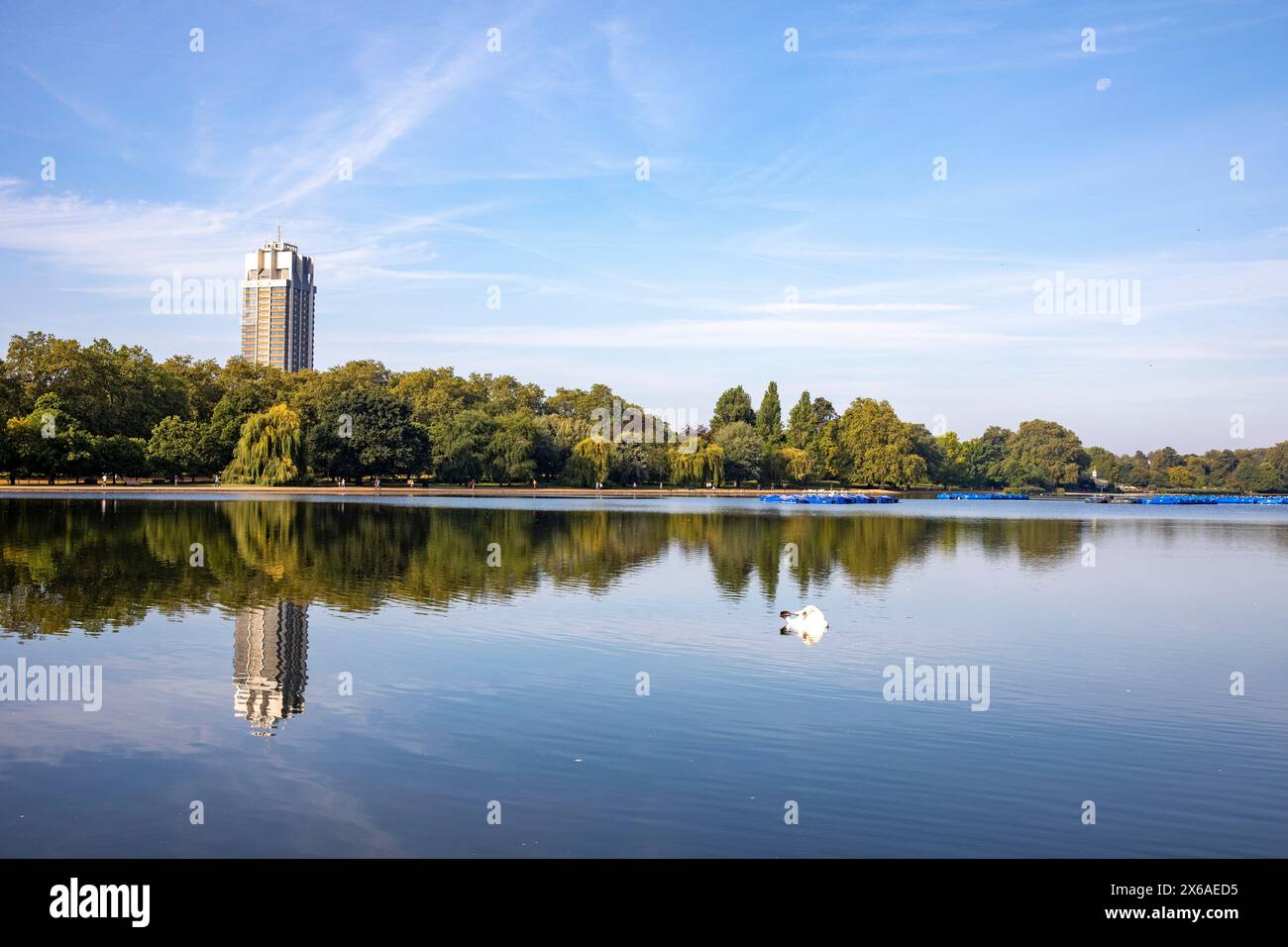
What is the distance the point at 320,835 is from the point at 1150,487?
21224cm

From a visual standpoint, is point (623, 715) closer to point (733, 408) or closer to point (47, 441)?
point (47, 441)

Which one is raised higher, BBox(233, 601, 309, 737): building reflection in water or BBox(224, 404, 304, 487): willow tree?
BBox(224, 404, 304, 487): willow tree

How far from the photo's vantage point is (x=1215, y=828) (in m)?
8.58

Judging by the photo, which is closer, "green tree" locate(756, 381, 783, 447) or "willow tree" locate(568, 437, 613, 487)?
"willow tree" locate(568, 437, 613, 487)

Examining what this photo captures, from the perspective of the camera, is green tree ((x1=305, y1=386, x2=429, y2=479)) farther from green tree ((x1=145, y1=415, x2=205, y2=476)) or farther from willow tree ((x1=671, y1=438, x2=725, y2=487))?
willow tree ((x1=671, y1=438, x2=725, y2=487))

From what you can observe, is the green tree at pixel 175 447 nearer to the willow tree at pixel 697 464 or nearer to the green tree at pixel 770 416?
the willow tree at pixel 697 464

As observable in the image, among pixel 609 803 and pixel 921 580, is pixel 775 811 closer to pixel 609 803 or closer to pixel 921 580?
pixel 609 803

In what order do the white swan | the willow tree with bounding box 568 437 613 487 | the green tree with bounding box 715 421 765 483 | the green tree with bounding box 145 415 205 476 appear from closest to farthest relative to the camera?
the white swan
the green tree with bounding box 145 415 205 476
the willow tree with bounding box 568 437 613 487
the green tree with bounding box 715 421 765 483

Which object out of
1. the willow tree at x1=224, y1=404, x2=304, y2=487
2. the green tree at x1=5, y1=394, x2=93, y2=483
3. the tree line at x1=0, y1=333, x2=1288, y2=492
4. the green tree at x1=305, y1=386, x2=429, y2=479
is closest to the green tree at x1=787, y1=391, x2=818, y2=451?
the tree line at x1=0, y1=333, x2=1288, y2=492

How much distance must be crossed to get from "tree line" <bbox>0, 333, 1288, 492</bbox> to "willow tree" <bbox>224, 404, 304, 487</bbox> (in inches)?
4.4

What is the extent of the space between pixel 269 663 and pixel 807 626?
890 centimetres

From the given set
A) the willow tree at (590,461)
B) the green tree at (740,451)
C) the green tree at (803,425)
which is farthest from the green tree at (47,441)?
the green tree at (803,425)

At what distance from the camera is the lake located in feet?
27.0
